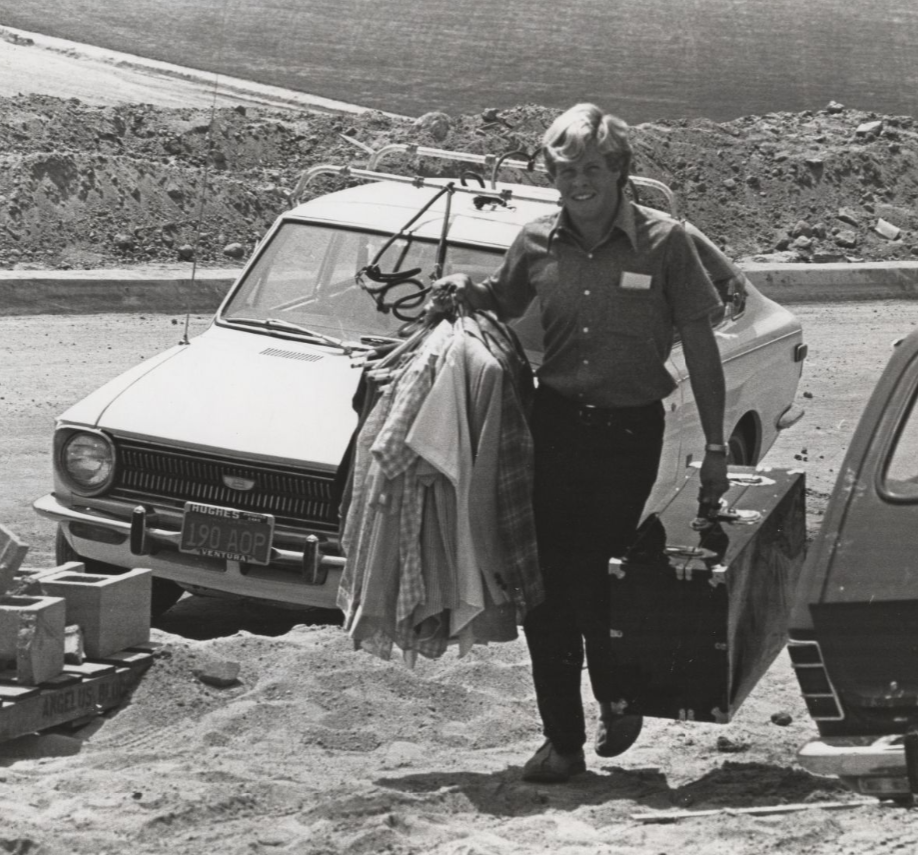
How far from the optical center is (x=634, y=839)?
4.56 m

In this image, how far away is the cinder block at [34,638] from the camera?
5.51 m

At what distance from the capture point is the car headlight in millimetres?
6828

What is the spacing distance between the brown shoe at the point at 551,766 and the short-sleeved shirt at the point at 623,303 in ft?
3.51

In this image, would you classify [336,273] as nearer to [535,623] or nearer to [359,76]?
[535,623]

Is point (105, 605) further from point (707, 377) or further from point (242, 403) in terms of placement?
point (707, 377)

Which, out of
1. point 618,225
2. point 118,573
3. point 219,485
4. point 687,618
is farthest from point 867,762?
point 118,573

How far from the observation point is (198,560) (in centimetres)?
666

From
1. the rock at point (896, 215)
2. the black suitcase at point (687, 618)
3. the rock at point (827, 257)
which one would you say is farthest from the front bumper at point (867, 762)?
the rock at point (896, 215)

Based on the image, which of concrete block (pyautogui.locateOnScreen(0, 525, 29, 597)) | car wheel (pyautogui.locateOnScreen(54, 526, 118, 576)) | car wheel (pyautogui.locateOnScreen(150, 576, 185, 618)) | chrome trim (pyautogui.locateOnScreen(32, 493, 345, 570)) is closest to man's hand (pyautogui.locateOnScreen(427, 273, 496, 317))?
chrome trim (pyautogui.locateOnScreen(32, 493, 345, 570))

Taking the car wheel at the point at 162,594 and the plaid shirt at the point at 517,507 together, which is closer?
the plaid shirt at the point at 517,507

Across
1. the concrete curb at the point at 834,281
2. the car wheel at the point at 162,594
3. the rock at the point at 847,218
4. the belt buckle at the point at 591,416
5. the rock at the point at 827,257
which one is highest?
the rock at the point at 847,218

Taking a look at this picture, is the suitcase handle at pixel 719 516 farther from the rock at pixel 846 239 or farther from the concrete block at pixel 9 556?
the rock at pixel 846 239

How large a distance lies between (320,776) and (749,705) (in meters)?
1.59

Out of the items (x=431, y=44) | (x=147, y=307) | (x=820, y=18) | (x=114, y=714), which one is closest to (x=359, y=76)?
(x=431, y=44)
